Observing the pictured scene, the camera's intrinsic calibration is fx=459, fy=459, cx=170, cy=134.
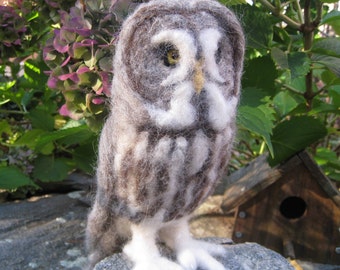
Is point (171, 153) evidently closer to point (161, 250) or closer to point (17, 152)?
point (161, 250)

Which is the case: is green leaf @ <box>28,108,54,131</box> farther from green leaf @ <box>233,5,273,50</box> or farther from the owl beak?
the owl beak

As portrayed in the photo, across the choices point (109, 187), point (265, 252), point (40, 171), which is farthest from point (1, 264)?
point (265, 252)

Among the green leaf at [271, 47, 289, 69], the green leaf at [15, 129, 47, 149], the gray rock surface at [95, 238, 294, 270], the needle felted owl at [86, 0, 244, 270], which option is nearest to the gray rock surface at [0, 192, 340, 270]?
the gray rock surface at [95, 238, 294, 270]

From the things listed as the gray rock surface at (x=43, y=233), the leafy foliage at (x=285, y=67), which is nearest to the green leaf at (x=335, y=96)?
the leafy foliage at (x=285, y=67)

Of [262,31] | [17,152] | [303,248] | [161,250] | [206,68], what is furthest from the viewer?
[17,152]

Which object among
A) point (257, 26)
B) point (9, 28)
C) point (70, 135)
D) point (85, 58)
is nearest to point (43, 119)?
point (70, 135)

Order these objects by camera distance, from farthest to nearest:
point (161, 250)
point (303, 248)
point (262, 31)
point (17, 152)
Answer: point (17, 152)
point (303, 248)
point (262, 31)
point (161, 250)
